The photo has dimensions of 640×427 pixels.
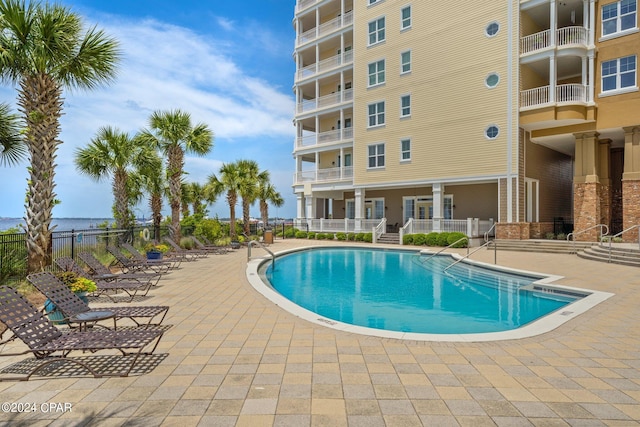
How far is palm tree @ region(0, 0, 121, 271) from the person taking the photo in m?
8.34

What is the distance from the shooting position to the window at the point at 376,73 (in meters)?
27.0

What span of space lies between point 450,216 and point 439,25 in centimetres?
1288

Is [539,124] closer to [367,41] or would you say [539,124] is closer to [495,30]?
[495,30]

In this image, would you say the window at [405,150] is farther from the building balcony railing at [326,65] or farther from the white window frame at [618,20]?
the white window frame at [618,20]

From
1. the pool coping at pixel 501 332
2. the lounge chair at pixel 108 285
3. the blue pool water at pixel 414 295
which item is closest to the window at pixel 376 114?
the blue pool water at pixel 414 295

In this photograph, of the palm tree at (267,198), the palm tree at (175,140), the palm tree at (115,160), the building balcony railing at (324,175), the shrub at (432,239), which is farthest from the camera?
the palm tree at (267,198)

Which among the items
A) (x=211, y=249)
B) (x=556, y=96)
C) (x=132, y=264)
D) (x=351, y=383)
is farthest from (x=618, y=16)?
(x=132, y=264)

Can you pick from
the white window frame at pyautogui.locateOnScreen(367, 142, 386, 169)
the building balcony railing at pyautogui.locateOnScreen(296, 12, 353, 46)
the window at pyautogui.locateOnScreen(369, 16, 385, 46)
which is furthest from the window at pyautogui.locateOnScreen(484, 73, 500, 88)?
the building balcony railing at pyautogui.locateOnScreen(296, 12, 353, 46)

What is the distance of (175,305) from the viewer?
25.6 ft

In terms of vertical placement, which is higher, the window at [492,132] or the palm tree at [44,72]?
the window at [492,132]

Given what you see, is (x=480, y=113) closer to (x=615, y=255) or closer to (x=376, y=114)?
(x=376, y=114)

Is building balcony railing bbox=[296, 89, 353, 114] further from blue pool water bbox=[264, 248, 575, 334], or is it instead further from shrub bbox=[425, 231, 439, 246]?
blue pool water bbox=[264, 248, 575, 334]

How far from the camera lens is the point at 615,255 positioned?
1454 centimetres

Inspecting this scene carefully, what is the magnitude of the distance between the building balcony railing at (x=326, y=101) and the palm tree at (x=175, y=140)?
12492 mm
